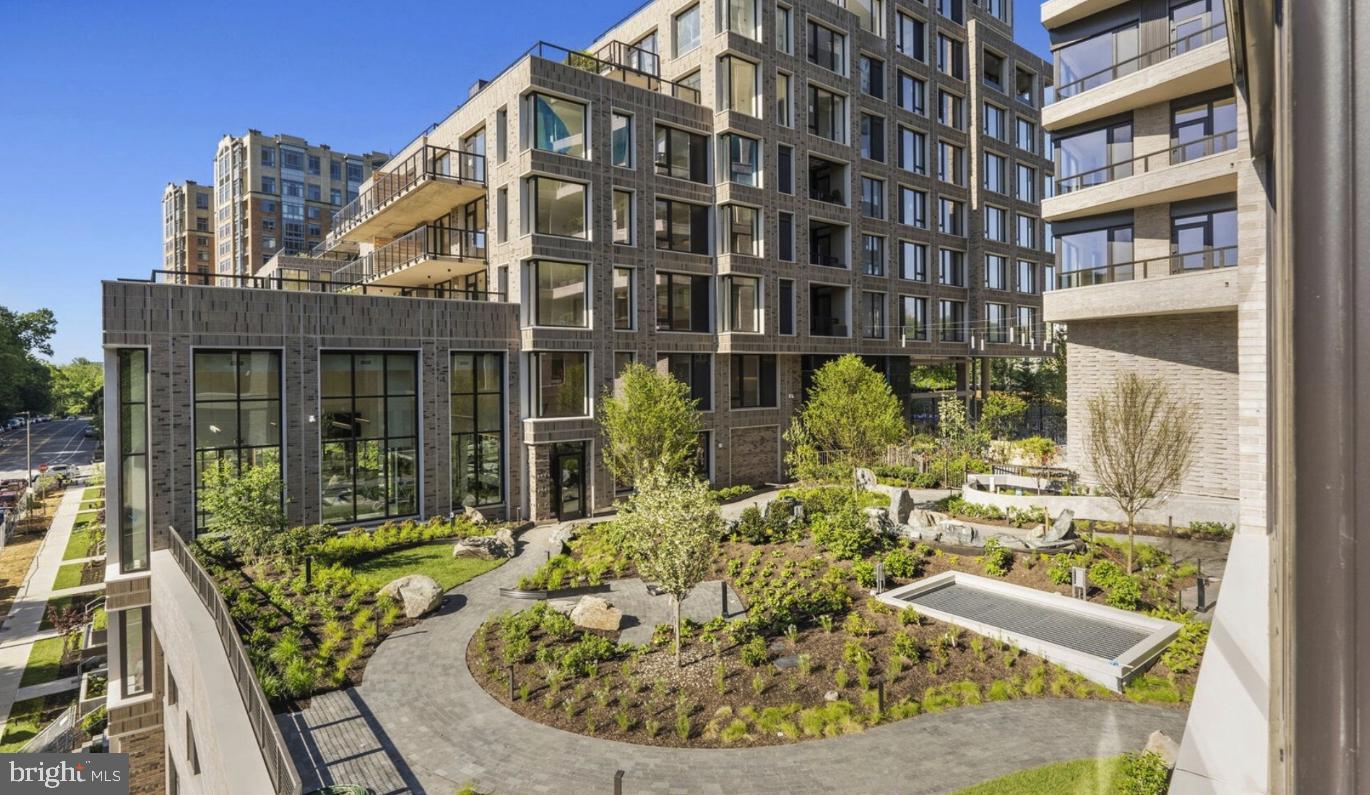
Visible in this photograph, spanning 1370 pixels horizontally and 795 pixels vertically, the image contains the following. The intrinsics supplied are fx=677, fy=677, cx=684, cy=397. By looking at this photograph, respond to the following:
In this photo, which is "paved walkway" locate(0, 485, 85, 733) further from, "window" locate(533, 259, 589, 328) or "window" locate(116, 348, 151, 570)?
"window" locate(533, 259, 589, 328)

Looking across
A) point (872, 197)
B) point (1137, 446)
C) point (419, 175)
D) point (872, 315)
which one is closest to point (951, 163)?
point (872, 197)

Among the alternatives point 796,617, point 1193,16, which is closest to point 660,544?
Answer: point 796,617

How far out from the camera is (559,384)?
85.4 ft

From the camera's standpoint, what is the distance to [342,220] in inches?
1510

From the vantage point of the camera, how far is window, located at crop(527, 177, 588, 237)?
2550cm

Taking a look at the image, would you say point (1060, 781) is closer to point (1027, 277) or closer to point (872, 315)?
point (872, 315)

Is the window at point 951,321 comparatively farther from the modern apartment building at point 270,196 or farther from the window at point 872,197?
the modern apartment building at point 270,196

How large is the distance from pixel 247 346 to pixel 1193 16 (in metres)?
29.2

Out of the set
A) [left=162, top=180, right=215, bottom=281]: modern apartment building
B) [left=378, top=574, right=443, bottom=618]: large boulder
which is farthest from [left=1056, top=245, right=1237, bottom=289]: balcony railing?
[left=162, top=180, right=215, bottom=281]: modern apartment building

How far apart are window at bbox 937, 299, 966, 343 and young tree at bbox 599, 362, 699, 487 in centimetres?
2199

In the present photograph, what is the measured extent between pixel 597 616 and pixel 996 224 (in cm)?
4015

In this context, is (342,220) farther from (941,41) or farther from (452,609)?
(941,41)

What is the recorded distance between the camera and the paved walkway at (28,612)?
21.7 metres

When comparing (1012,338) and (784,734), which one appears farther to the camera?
(1012,338)
